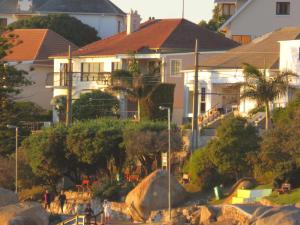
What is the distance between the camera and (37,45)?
94188 millimetres

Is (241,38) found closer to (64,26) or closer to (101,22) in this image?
(64,26)

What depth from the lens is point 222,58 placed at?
7294 cm

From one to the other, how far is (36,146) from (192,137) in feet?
25.4

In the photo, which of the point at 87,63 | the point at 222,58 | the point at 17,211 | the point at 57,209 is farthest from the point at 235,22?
the point at 17,211

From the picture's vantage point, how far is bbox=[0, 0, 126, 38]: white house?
4382 inches

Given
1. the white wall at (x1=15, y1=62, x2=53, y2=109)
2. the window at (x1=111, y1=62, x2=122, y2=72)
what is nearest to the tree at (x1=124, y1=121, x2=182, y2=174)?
the window at (x1=111, y1=62, x2=122, y2=72)

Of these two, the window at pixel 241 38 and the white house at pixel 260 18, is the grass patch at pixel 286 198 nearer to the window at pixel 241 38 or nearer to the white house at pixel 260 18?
the white house at pixel 260 18

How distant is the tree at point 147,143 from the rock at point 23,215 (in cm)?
1149

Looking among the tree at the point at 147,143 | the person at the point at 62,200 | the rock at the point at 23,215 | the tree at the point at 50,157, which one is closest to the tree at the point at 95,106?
the tree at the point at 50,157

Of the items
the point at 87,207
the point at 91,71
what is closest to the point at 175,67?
the point at 91,71

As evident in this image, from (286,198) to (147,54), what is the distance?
32.7m

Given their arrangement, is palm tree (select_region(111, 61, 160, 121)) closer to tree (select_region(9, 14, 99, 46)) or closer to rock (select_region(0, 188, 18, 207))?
rock (select_region(0, 188, 18, 207))

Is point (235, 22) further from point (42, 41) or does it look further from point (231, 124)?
point (231, 124)

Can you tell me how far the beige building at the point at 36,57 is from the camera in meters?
90.0
